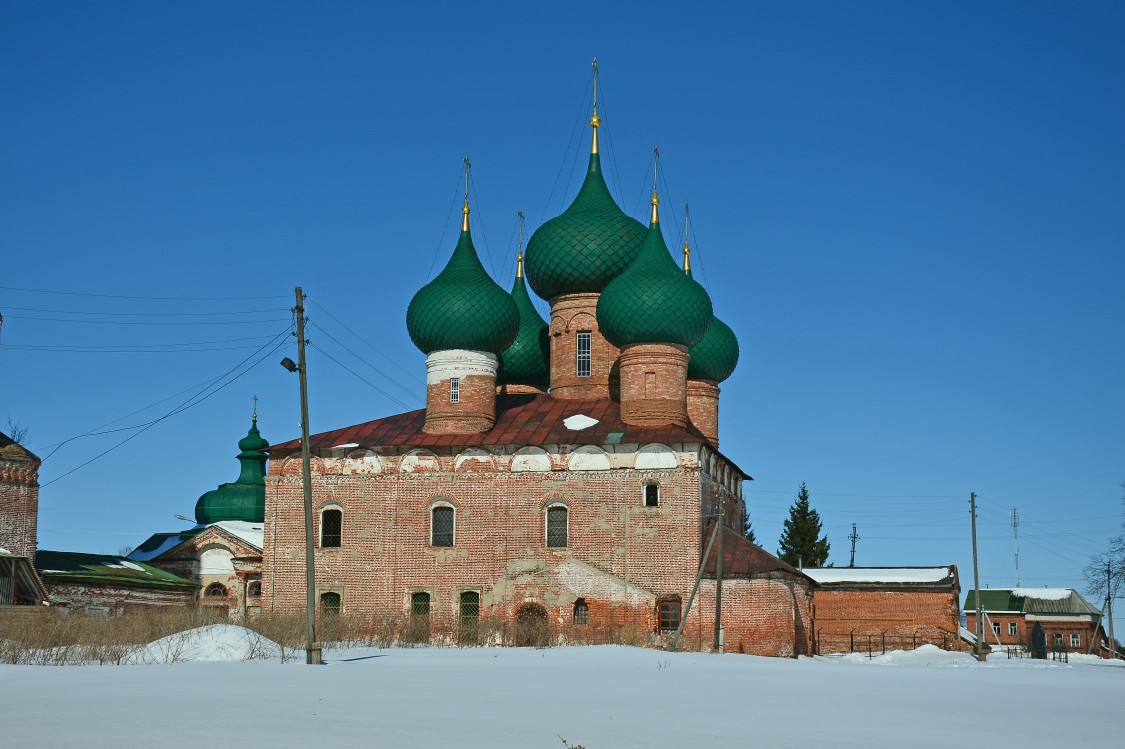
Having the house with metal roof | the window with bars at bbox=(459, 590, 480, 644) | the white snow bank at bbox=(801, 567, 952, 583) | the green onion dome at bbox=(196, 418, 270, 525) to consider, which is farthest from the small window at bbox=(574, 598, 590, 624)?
the house with metal roof

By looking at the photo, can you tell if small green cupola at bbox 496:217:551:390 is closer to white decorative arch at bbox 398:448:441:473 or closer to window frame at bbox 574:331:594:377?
window frame at bbox 574:331:594:377

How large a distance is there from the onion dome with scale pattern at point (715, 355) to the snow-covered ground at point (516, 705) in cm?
1538

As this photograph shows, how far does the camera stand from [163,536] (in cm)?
4109

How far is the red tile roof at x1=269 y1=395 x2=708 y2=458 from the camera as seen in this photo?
29141 mm

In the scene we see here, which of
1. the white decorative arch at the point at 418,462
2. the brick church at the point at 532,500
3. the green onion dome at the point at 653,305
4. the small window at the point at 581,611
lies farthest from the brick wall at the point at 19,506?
the green onion dome at the point at 653,305

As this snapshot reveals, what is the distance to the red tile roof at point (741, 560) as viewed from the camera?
27984 millimetres

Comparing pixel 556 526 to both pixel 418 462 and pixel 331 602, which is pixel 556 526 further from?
pixel 331 602

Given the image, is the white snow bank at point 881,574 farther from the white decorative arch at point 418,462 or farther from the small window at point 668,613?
the white decorative arch at point 418,462

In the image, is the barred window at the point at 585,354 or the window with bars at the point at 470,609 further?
the barred window at the point at 585,354

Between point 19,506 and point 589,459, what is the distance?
42.6 feet

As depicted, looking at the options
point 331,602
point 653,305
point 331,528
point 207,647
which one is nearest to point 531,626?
point 331,602

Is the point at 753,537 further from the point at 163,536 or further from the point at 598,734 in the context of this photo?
the point at 598,734

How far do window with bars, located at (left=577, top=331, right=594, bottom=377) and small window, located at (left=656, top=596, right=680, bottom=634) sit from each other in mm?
6485

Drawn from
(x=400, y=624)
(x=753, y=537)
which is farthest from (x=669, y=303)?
(x=753, y=537)
